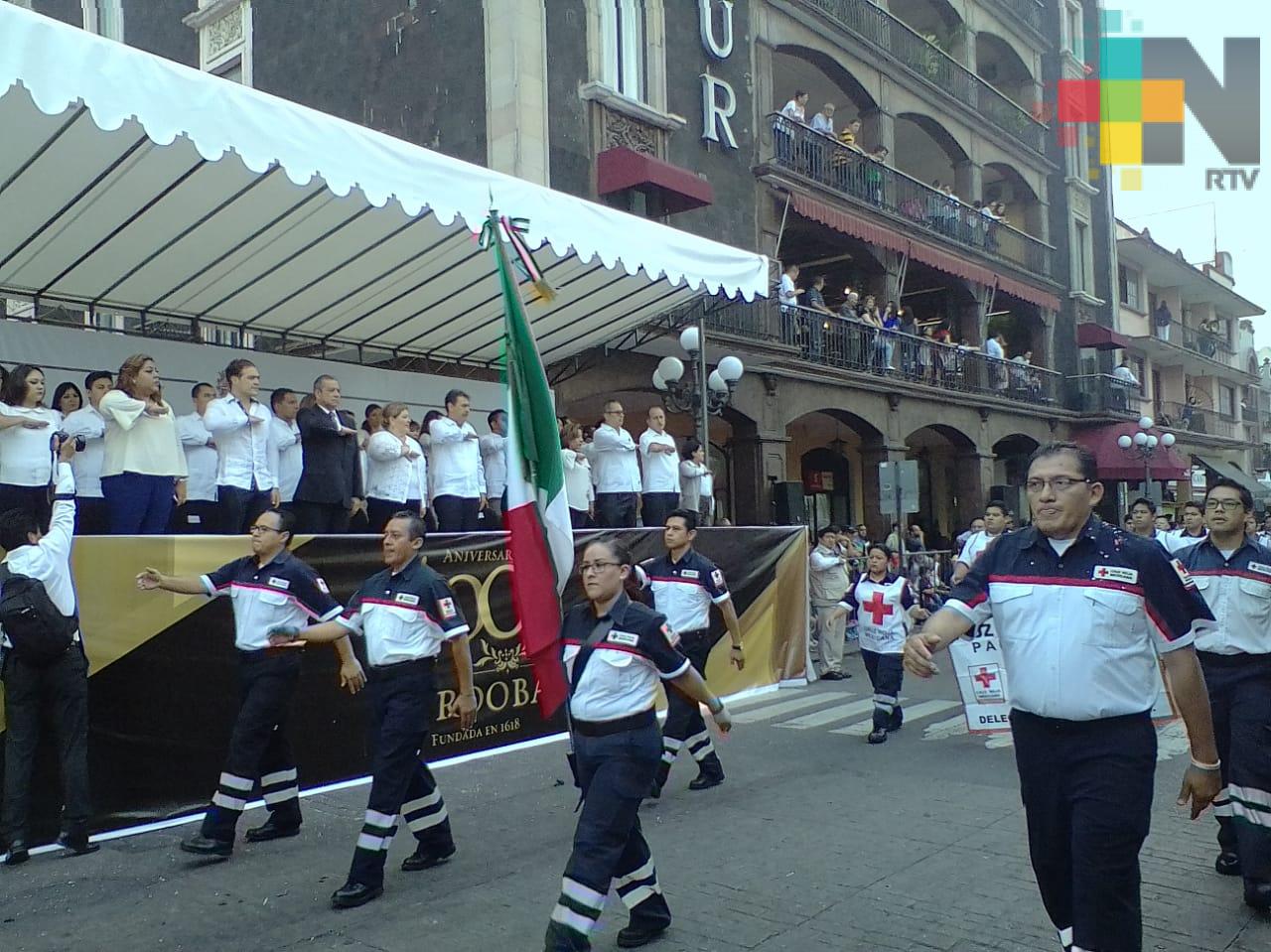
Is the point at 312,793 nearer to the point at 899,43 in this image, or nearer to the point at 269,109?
the point at 269,109

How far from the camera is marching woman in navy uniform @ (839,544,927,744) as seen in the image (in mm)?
9383

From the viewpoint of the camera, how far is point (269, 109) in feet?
23.7

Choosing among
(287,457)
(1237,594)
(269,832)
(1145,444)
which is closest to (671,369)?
(287,457)

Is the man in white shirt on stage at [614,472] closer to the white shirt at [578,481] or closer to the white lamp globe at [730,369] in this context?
the white shirt at [578,481]

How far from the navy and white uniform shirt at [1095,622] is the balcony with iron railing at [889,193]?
629 inches

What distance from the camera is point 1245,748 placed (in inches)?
203

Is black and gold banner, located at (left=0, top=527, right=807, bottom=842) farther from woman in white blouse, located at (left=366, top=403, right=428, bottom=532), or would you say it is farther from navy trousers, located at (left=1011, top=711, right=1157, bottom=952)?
navy trousers, located at (left=1011, top=711, right=1157, bottom=952)

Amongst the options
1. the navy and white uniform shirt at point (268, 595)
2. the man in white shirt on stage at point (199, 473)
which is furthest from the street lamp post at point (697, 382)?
the navy and white uniform shirt at point (268, 595)

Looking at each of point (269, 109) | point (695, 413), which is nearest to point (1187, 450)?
point (695, 413)

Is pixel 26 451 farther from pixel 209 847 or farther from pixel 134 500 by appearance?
pixel 209 847

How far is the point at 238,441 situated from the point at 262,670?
8.85 feet

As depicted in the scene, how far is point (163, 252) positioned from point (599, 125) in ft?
26.5

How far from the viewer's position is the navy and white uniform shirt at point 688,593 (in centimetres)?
822

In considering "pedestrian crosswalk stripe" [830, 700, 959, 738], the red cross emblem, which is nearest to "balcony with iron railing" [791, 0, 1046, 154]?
"pedestrian crosswalk stripe" [830, 700, 959, 738]
